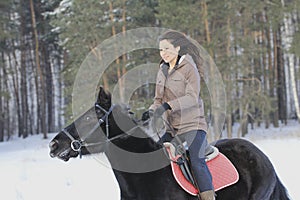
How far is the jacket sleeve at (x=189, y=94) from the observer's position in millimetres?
3883

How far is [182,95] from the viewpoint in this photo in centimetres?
406

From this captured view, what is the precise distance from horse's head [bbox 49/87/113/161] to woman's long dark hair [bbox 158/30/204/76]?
0.82m

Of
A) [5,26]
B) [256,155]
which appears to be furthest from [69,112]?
[256,155]

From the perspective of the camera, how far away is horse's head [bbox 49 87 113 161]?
12.9 feet

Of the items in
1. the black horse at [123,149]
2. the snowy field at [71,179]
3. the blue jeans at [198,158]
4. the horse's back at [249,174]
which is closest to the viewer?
the black horse at [123,149]

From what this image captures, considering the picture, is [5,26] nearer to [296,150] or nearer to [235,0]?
[235,0]

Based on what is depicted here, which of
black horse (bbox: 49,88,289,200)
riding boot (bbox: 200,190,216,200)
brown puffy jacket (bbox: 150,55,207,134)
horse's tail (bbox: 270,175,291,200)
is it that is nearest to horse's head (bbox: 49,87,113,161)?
black horse (bbox: 49,88,289,200)

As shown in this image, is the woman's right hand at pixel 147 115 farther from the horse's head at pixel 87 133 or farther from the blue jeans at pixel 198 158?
the blue jeans at pixel 198 158

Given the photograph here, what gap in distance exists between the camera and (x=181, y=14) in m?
18.8

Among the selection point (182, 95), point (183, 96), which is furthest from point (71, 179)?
point (183, 96)

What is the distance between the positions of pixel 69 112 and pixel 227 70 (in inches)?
316

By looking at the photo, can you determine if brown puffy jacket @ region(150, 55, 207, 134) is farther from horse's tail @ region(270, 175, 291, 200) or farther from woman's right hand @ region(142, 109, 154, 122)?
horse's tail @ region(270, 175, 291, 200)

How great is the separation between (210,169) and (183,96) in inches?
37.9

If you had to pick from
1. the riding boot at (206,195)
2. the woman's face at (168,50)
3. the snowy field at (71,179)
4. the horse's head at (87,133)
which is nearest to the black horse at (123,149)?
the horse's head at (87,133)
